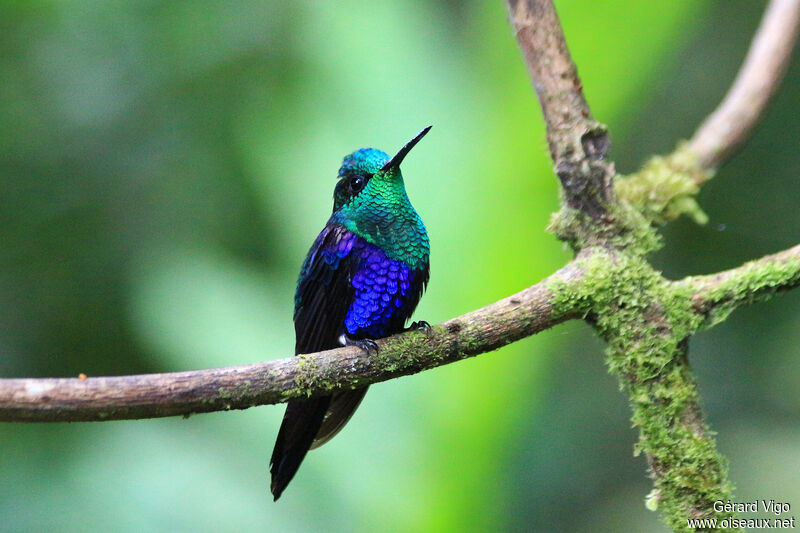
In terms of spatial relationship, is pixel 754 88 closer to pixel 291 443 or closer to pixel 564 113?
pixel 564 113

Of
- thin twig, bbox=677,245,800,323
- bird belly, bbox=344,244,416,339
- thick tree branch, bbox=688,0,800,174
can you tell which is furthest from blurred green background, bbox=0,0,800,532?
thin twig, bbox=677,245,800,323

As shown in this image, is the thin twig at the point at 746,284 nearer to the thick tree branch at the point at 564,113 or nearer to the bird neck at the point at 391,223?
the thick tree branch at the point at 564,113

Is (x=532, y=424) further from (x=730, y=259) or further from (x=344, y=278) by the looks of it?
(x=730, y=259)

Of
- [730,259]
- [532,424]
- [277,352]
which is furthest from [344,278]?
[730,259]

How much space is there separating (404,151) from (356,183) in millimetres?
292

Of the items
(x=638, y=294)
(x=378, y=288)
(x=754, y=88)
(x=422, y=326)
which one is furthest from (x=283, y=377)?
(x=754, y=88)

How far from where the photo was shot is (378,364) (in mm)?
2016

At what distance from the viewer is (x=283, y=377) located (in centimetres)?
186

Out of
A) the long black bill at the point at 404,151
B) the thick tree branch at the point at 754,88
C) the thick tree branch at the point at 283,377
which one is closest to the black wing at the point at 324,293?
the long black bill at the point at 404,151

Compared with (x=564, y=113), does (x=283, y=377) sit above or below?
below

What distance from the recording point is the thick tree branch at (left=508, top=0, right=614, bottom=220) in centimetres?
222

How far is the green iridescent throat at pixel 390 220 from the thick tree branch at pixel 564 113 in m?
0.51

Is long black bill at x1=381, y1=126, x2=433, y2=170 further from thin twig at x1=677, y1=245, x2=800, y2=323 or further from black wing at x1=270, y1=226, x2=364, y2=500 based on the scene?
thin twig at x1=677, y1=245, x2=800, y2=323

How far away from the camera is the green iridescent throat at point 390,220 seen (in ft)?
8.13
